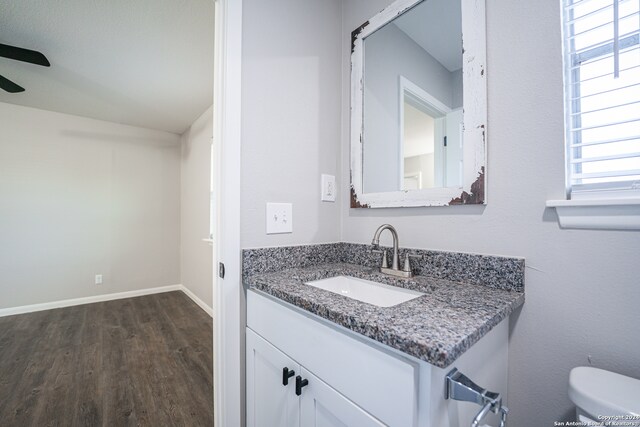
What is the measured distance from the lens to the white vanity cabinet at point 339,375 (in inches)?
18.7

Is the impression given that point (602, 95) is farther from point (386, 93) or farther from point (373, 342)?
point (373, 342)

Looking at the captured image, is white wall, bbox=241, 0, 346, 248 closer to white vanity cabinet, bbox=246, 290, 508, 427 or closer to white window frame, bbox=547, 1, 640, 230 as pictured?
white vanity cabinet, bbox=246, 290, 508, 427

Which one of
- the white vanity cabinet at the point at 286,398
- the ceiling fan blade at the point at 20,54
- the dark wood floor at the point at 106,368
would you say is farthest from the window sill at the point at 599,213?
the ceiling fan blade at the point at 20,54

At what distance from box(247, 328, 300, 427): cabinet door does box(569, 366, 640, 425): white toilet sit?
649 millimetres

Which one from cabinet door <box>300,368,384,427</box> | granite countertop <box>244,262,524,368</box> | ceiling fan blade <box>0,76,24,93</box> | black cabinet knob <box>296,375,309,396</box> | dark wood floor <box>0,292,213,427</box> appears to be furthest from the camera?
ceiling fan blade <box>0,76,24,93</box>

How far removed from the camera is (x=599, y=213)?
24.9 inches

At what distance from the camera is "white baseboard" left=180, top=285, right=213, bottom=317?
2996 mm

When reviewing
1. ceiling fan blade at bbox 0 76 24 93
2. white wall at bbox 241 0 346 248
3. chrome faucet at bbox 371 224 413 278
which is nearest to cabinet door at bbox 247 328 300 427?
white wall at bbox 241 0 346 248

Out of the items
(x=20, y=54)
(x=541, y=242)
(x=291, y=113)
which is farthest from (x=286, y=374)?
(x=20, y=54)

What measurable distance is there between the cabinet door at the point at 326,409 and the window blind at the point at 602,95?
0.79 metres

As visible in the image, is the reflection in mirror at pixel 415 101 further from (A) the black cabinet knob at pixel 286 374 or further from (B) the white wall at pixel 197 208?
(B) the white wall at pixel 197 208

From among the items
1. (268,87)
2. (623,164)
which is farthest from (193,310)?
(623,164)

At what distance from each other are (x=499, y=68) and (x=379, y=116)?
0.50m

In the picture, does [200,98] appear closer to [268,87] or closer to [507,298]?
[268,87]
